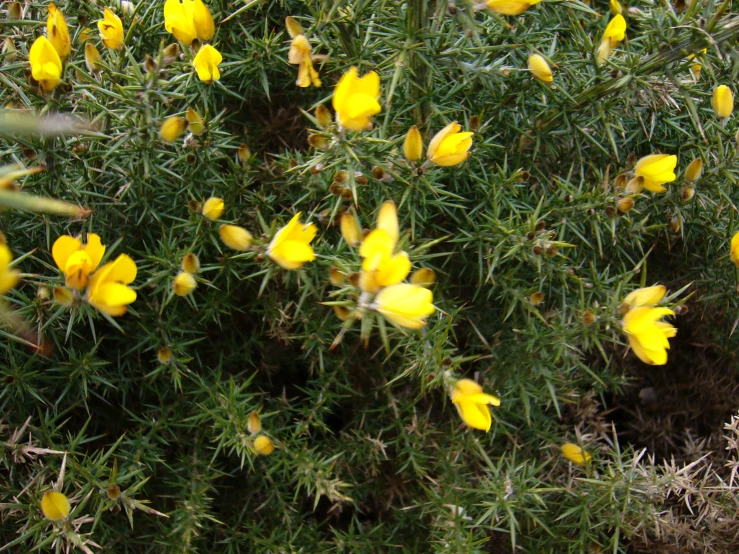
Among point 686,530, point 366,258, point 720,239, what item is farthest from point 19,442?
point 720,239

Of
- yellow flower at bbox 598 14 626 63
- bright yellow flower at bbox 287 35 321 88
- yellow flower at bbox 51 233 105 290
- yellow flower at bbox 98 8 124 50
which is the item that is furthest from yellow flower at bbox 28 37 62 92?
yellow flower at bbox 598 14 626 63

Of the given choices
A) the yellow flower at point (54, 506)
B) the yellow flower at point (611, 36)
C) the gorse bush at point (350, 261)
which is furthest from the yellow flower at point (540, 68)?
the yellow flower at point (54, 506)

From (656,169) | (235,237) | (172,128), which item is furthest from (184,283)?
(656,169)

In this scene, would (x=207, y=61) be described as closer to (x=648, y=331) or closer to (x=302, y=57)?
(x=302, y=57)

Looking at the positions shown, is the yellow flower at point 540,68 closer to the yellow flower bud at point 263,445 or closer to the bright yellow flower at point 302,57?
the bright yellow flower at point 302,57

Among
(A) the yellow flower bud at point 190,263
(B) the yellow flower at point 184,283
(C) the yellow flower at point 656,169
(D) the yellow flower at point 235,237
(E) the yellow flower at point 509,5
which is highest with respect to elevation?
(E) the yellow flower at point 509,5

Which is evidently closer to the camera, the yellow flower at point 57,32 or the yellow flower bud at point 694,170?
the yellow flower at point 57,32
